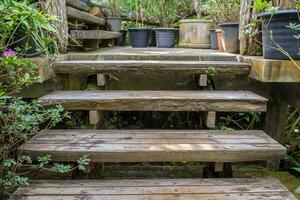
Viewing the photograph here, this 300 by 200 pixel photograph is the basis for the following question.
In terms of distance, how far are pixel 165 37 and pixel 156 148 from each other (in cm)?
268

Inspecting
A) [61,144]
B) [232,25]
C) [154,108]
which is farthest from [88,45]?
[61,144]

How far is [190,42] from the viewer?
3.68m

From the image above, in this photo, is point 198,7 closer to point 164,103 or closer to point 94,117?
point 164,103

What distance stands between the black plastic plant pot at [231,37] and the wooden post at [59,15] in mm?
1191

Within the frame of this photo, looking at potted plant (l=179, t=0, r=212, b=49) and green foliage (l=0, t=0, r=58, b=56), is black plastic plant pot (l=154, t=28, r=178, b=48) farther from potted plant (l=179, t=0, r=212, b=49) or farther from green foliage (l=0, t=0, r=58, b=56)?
green foliage (l=0, t=0, r=58, b=56)

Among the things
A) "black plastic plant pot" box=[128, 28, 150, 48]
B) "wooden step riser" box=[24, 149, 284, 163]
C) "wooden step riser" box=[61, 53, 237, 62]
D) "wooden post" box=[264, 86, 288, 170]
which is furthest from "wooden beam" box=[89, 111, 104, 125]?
"black plastic plant pot" box=[128, 28, 150, 48]

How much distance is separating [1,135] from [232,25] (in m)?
1.72

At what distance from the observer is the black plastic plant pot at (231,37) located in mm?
2168

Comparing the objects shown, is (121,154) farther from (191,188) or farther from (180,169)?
(180,169)

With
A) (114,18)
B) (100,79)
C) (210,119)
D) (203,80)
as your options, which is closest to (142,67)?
(100,79)

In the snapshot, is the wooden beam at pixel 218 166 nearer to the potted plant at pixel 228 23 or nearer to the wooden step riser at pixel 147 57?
the wooden step riser at pixel 147 57

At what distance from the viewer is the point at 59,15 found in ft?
6.23

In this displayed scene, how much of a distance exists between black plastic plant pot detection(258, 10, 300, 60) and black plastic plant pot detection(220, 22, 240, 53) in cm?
64

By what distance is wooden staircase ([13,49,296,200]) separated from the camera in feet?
3.34
